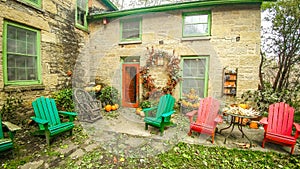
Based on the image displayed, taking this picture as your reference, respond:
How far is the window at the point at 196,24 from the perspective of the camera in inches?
198

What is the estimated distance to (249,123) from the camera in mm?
4238

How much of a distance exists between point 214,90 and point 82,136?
4.49 m

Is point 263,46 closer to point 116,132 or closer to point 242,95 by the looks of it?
point 242,95

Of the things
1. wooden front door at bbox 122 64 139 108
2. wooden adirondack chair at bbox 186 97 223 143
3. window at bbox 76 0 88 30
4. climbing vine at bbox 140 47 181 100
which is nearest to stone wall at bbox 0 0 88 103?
window at bbox 76 0 88 30

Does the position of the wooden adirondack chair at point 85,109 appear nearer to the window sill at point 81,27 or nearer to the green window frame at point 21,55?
the green window frame at point 21,55

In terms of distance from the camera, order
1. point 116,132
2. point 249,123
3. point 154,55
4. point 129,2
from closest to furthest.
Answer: point 116,132
point 249,123
point 154,55
point 129,2

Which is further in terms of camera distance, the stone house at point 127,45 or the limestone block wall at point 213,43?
the limestone block wall at point 213,43

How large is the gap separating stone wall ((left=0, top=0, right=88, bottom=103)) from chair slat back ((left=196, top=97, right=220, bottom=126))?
194 inches

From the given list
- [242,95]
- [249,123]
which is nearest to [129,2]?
[242,95]

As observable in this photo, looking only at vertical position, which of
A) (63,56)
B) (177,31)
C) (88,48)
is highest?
(177,31)

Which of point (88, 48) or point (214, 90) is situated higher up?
point (88, 48)

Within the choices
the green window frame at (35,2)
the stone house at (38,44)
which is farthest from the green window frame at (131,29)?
the green window frame at (35,2)

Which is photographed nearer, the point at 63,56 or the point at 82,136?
the point at 82,136

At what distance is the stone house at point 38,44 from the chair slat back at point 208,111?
4930 mm
